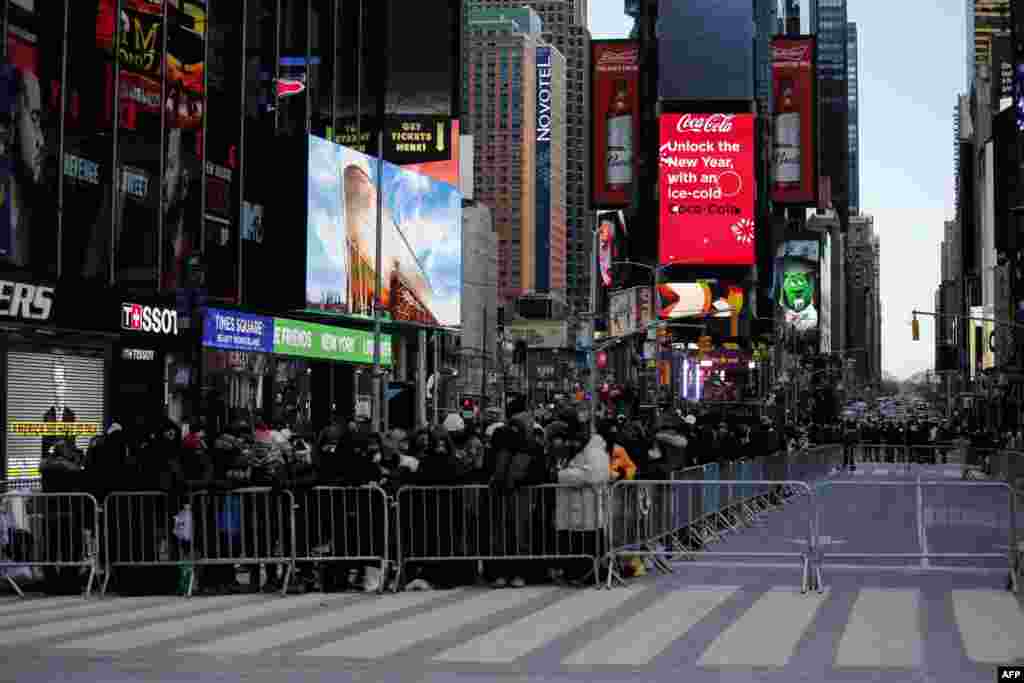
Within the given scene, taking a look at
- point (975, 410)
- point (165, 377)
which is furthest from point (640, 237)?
point (165, 377)

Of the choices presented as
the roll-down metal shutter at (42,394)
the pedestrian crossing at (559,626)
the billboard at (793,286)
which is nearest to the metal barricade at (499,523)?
the pedestrian crossing at (559,626)

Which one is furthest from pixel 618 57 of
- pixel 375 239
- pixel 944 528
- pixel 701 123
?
pixel 944 528

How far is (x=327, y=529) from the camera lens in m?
18.5

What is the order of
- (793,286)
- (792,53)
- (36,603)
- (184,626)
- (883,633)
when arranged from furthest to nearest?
(793,286) < (792,53) < (36,603) < (184,626) < (883,633)

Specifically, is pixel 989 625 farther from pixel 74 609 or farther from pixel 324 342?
pixel 324 342

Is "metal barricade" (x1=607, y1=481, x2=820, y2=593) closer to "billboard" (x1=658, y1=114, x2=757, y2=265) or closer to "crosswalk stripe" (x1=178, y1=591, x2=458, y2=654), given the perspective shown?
"crosswalk stripe" (x1=178, y1=591, x2=458, y2=654)

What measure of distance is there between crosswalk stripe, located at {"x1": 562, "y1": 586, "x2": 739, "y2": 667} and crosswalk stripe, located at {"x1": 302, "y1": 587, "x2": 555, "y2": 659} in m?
1.41

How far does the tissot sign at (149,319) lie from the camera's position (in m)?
37.7

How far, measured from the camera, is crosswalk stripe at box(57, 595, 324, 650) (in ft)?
44.5

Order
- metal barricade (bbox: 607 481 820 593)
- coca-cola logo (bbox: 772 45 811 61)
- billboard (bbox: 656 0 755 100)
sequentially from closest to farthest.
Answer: metal barricade (bbox: 607 481 820 593) < coca-cola logo (bbox: 772 45 811 61) < billboard (bbox: 656 0 755 100)

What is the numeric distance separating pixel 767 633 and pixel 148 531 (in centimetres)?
782

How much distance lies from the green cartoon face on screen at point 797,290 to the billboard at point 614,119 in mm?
52931

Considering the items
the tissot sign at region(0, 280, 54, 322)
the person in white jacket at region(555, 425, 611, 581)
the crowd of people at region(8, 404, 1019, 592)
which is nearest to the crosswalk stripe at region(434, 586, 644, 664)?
the person in white jacket at region(555, 425, 611, 581)

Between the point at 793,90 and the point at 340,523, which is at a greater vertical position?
the point at 793,90
